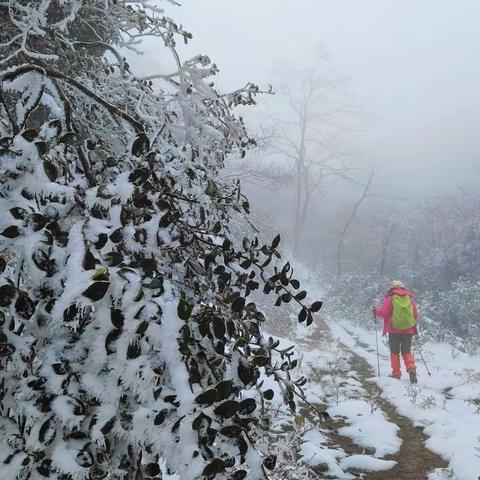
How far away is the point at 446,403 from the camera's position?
25.8 ft

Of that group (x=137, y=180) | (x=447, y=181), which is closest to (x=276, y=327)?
(x=137, y=180)

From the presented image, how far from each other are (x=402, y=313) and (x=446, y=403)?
208 cm

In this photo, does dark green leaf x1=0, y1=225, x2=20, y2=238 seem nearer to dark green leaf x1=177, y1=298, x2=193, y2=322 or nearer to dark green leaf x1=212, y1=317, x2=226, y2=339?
dark green leaf x1=177, y1=298, x2=193, y2=322

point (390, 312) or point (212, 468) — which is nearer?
point (212, 468)

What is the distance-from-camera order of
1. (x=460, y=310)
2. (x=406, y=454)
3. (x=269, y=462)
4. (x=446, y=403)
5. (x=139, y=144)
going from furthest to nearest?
(x=460, y=310) → (x=446, y=403) → (x=406, y=454) → (x=139, y=144) → (x=269, y=462)

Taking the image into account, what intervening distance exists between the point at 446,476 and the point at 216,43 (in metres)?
72.9

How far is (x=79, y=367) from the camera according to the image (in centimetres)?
131

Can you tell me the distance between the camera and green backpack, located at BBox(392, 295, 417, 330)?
9500mm

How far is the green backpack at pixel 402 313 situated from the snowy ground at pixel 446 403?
3.55 feet

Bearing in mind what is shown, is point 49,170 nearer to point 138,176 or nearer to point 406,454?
point 138,176

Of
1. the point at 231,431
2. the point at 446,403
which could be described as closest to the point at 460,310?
the point at 446,403

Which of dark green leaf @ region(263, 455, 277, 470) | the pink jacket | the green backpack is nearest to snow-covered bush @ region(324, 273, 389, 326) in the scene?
the pink jacket

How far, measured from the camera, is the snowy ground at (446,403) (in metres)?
5.45

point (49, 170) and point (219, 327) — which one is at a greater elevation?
point (49, 170)
